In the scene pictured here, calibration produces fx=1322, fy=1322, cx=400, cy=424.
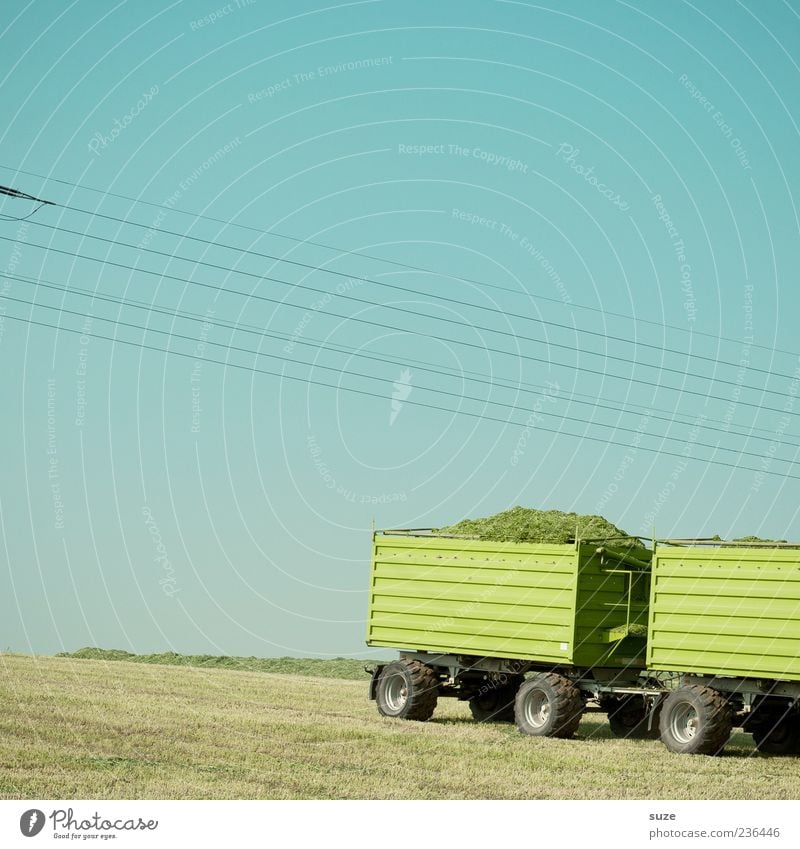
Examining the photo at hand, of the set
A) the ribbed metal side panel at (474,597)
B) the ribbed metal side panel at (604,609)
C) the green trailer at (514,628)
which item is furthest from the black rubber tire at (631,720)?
the ribbed metal side panel at (474,597)

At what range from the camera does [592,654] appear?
18203 millimetres

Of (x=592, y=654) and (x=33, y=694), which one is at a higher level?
(x=592, y=654)

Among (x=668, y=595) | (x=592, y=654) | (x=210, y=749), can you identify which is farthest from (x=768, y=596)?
(x=210, y=749)

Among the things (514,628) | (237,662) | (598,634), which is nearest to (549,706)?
(598,634)

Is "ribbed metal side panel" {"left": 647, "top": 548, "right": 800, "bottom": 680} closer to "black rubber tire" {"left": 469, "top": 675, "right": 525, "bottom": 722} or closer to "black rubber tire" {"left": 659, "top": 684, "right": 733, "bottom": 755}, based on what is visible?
"black rubber tire" {"left": 659, "top": 684, "right": 733, "bottom": 755}

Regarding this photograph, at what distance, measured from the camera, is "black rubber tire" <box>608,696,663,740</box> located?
61.7ft

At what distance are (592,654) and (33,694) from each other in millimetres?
7446

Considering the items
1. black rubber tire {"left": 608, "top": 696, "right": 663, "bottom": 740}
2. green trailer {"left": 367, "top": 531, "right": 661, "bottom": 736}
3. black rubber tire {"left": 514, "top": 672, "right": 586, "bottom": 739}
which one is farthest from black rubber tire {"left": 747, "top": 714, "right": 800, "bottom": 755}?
black rubber tire {"left": 514, "top": 672, "right": 586, "bottom": 739}

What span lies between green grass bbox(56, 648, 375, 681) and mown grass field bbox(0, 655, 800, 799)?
Result: 8550 mm

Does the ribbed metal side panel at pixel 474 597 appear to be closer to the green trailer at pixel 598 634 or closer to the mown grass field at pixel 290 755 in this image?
the green trailer at pixel 598 634

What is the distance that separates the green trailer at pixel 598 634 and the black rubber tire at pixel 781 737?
0.02m

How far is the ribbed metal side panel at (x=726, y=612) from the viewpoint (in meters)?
16.1
